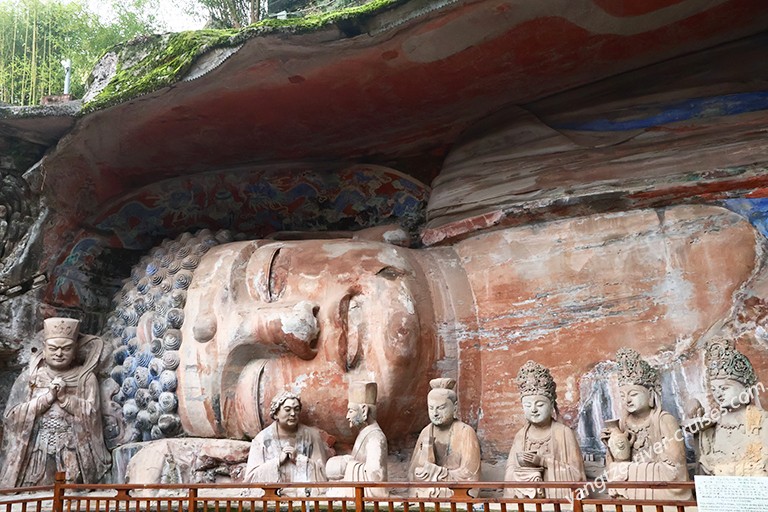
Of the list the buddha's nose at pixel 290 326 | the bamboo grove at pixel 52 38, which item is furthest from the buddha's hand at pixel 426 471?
the bamboo grove at pixel 52 38

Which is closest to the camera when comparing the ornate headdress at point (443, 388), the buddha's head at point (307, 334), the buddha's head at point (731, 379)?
the buddha's head at point (731, 379)

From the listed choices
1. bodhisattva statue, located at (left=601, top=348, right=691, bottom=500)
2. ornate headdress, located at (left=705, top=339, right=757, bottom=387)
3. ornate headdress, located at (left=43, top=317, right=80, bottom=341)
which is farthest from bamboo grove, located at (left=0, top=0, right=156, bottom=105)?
ornate headdress, located at (left=705, top=339, right=757, bottom=387)

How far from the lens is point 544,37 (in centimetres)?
508

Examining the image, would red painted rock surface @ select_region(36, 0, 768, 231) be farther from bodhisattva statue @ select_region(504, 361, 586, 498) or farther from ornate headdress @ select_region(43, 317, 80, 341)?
bodhisattva statue @ select_region(504, 361, 586, 498)

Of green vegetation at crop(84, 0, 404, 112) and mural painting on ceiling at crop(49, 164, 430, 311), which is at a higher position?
green vegetation at crop(84, 0, 404, 112)

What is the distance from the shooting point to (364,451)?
182 inches

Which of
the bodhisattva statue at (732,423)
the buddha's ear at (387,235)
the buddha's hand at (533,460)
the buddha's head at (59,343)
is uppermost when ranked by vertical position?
the buddha's ear at (387,235)

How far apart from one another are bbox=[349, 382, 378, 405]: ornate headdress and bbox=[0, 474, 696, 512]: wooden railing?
1.96 feet

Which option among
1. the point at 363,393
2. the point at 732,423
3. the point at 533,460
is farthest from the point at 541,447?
the point at 363,393

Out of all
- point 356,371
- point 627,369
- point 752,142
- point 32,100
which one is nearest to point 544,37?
point 752,142

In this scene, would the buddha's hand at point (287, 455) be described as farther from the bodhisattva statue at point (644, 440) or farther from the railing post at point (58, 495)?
the bodhisattva statue at point (644, 440)

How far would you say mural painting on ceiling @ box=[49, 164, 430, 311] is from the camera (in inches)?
263

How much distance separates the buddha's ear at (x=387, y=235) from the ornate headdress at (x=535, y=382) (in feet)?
7.07

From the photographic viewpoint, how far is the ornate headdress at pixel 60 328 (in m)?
6.04
